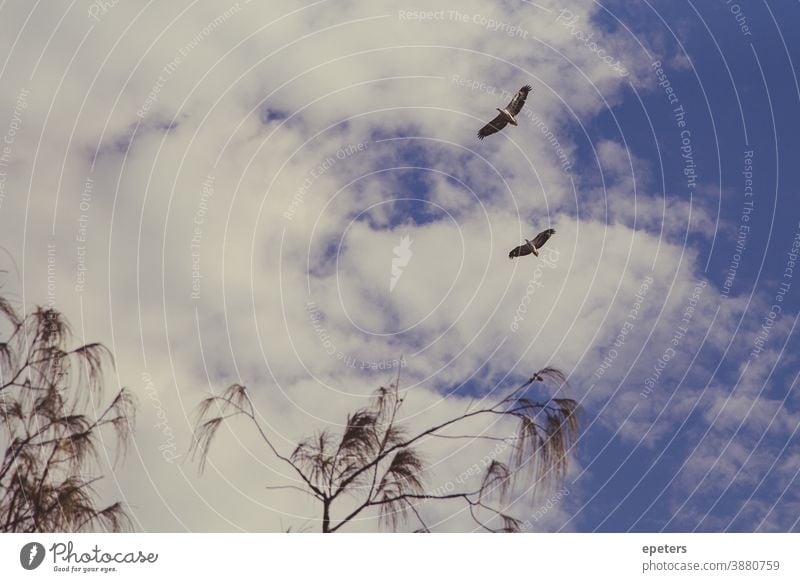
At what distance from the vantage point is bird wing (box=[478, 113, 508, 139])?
11781 mm

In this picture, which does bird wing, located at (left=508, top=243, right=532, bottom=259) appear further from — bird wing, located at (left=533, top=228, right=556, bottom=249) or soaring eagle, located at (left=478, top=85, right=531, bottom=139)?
soaring eagle, located at (left=478, top=85, right=531, bottom=139)

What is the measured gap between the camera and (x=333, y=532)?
807cm

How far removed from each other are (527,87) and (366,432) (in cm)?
566

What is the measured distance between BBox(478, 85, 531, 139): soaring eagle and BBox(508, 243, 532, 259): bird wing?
1.61 m

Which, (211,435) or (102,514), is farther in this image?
(211,435)

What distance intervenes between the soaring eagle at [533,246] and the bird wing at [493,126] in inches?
62.0

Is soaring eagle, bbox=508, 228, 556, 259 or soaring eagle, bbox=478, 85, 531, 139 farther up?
soaring eagle, bbox=478, 85, 531, 139
